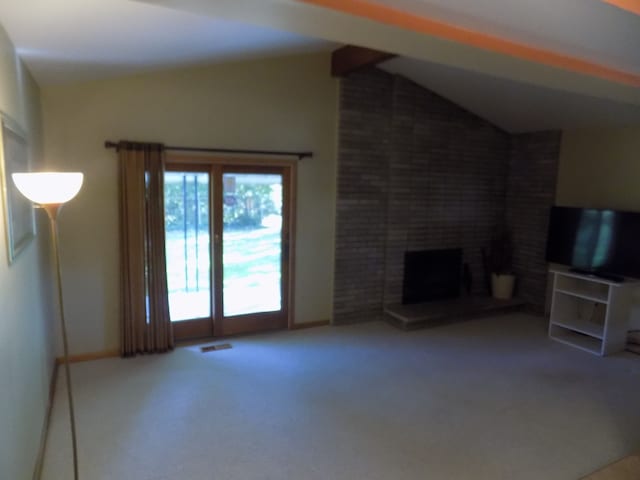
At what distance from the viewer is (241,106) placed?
165 inches

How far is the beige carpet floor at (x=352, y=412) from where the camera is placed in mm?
2545

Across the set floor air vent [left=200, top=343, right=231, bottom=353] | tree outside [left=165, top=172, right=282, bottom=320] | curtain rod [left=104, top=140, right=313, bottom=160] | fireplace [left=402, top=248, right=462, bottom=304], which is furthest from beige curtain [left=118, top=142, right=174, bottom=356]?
fireplace [left=402, top=248, right=462, bottom=304]

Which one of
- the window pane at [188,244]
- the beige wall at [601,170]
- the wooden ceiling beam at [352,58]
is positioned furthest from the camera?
the beige wall at [601,170]

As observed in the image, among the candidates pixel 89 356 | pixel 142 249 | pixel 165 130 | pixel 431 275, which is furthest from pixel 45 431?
pixel 431 275

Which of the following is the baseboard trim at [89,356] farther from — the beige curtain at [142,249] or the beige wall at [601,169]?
the beige wall at [601,169]

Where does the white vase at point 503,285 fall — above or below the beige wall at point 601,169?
below

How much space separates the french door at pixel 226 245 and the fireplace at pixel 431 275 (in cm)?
152

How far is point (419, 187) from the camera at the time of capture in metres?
5.21

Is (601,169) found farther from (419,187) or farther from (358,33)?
(358,33)

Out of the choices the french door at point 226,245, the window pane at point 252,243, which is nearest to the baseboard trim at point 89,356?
the french door at point 226,245

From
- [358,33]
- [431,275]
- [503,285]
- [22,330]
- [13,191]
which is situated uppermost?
[358,33]

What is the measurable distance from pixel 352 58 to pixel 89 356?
365 centimetres

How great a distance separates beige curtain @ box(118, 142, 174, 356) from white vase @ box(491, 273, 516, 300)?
4.04 m

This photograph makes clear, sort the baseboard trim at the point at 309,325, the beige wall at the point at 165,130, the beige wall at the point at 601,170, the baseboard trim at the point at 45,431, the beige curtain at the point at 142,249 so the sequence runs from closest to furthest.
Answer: the baseboard trim at the point at 45,431
the beige wall at the point at 165,130
the beige curtain at the point at 142,249
the beige wall at the point at 601,170
the baseboard trim at the point at 309,325
